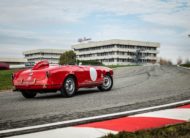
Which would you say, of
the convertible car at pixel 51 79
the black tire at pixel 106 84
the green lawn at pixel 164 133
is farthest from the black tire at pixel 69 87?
the green lawn at pixel 164 133

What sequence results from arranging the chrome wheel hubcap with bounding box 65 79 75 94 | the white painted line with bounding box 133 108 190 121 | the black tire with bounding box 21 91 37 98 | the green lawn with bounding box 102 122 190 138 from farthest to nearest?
the black tire with bounding box 21 91 37 98 < the chrome wheel hubcap with bounding box 65 79 75 94 < the white painted line with bounding box 133 108 190 121 < the green lawn with bounding box 102 122 190 138

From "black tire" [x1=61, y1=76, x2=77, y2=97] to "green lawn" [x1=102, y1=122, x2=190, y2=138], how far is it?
503 centimetres

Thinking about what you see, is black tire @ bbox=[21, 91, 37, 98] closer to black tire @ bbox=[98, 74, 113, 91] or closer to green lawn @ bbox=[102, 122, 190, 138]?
black tire @ bbox=[98, 74, 113, 91]

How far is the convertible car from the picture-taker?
9.28m

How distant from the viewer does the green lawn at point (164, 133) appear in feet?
13.9

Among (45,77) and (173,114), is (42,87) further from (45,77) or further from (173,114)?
(173,114)

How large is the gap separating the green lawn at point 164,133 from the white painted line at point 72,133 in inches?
12.6

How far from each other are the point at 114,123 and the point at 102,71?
5.91 meters

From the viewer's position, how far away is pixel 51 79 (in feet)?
30.4

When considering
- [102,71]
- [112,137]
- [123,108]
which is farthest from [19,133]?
[102,71]

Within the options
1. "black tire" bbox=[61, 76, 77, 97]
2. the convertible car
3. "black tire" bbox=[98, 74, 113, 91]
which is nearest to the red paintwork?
the convertible car

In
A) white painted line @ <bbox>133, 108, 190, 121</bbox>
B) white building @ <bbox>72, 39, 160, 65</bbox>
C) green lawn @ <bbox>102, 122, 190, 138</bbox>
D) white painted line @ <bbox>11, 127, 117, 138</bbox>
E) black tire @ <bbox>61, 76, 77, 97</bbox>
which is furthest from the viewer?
white building @ <bbox>72, 39, 160, 65</bbox>

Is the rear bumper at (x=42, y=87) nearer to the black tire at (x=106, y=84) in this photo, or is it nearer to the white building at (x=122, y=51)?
the black tire at (x=106, y=84)

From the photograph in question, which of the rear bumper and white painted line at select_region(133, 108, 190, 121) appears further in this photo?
the rear bumper
